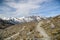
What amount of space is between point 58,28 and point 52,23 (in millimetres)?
4779

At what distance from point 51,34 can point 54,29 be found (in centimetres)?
267

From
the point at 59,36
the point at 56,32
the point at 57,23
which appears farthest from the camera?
the point at 57,23

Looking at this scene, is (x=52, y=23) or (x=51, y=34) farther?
(x=52, y=23)

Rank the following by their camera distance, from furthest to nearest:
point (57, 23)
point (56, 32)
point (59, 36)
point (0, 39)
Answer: point (0, 39)
point (57, 23)
point (56, 32)
point (59, 36)

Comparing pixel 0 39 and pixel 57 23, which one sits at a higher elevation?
pixel 57 23

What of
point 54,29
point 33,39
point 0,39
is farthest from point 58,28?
point 0,39

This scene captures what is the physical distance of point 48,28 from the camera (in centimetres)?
4812

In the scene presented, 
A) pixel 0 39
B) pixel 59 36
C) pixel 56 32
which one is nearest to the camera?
pixel 59 36

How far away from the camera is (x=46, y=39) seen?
4131 cm

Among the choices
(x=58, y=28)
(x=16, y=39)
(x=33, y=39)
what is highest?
(x=58, y=28)

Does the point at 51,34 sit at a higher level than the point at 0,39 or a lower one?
higher

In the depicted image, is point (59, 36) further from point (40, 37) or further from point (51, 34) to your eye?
point (40, 37)

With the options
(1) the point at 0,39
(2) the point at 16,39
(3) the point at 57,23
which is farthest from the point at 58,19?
(1) the point at 0,39

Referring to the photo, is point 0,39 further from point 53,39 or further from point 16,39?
point 53,39
